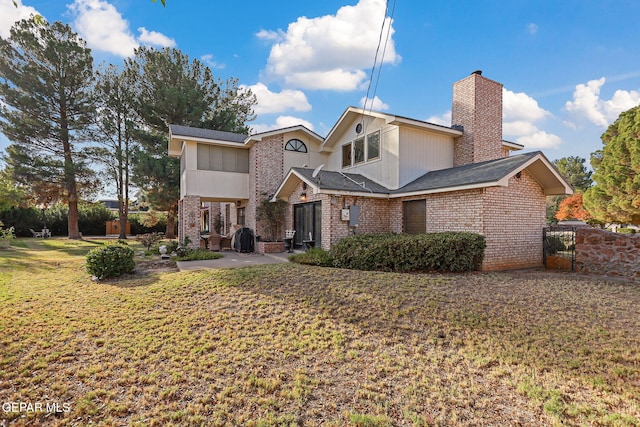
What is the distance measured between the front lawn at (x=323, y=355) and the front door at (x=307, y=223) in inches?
230

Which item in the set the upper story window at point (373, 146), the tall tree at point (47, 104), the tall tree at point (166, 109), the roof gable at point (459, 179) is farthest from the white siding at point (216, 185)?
the tall tree at point (47, 104)

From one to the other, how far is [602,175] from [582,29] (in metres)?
14.0

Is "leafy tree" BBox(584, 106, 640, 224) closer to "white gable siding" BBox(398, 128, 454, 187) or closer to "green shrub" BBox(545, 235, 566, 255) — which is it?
"green shrub" BBox(545, 235, 566, 255)

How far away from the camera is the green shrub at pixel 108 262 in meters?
8.27

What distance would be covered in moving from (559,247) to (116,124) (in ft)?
90.5

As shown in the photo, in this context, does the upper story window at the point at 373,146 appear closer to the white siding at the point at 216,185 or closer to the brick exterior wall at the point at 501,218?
the brick exterior wall at the point at 501,218

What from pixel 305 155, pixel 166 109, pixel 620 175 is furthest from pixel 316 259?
pixel 620 175

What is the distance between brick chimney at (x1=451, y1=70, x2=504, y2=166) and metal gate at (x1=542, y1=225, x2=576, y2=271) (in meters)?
4.14

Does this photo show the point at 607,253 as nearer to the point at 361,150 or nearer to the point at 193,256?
the point at 361,150

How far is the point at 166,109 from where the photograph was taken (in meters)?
21.7

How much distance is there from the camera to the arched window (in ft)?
52.7

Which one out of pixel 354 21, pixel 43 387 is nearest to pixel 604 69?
pixel 354 21

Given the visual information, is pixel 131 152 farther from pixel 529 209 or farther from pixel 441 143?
pixel 529 209

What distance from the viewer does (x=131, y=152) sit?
2236cm
